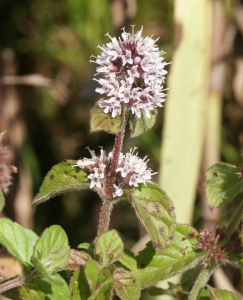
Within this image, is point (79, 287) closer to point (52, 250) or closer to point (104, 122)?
point (52, 250)

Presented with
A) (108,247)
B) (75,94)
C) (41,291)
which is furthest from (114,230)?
(75,94)

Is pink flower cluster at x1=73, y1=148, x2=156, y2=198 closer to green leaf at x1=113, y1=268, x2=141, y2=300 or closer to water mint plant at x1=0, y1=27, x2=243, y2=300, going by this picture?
water mint plant at x1=0, y1=27, x2=243, y2=300

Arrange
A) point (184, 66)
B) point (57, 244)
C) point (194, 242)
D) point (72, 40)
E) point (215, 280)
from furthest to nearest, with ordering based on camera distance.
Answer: point (72, 40)
point (215, 280)
point (184, 66)
point (194, 242)
point (57, 244)

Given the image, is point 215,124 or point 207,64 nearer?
point 207,64

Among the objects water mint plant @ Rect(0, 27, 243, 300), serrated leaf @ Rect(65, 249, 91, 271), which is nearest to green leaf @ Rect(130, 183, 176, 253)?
water mint plant @ Rect(0, 27, 243, 300)

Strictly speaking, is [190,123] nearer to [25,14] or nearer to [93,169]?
[93,169]

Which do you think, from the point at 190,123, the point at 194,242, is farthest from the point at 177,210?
the point at 194,242

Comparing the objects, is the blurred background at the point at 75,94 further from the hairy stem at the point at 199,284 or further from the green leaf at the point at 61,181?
the green leaf at the point at 61,181
